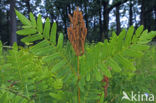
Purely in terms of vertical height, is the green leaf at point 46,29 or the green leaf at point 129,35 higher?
the green leaf at point 46,29

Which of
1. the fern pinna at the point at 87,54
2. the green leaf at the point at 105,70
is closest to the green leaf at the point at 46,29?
the fern pinna at the point at 87,54

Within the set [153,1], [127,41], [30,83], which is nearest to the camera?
[127,41]

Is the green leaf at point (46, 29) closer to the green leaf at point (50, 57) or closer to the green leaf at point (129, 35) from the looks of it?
the green leaf at point (50, 57)

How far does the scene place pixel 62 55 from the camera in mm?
348

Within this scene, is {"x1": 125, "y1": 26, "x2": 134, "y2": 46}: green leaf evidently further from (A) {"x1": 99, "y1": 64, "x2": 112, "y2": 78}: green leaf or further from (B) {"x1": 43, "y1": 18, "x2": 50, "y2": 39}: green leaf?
(B) {"x1": 43, "y1": 18, "x2": 50, "y2": 39}: green leaf

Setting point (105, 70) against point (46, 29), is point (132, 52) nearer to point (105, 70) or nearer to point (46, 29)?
point (105, 70)

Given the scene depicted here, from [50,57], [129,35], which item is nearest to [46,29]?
[50,57]

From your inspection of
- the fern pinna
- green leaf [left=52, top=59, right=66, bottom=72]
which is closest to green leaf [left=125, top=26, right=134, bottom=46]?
the fern pinna

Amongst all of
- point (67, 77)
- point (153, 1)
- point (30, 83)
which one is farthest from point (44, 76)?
point (153, 1)

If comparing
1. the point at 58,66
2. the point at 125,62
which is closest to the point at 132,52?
the point at 125,62

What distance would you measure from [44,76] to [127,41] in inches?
11.7

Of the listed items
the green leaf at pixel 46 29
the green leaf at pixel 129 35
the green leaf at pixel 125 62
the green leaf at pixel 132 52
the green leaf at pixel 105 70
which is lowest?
the green leaf at pixel 105 70

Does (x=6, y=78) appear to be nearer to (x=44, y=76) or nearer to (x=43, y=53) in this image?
(x=44, y=76)

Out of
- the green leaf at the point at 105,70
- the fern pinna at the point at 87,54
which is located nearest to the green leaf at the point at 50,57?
the fern pinna at the point at 87,54
